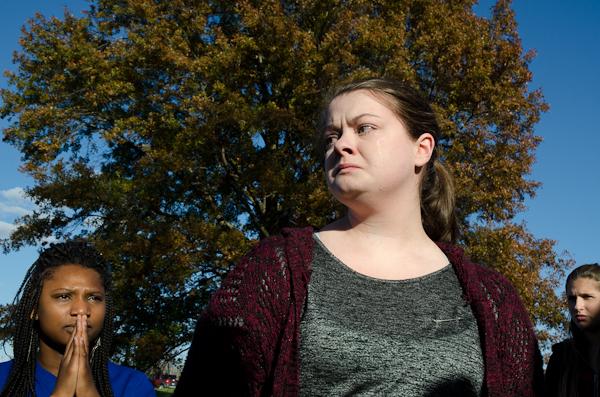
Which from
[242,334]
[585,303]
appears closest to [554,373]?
[585,303]

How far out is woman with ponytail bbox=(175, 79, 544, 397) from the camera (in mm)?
2062

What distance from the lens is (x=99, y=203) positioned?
50.3 ft

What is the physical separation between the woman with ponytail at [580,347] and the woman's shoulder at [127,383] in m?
2.20

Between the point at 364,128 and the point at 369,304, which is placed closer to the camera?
the point at 369,304

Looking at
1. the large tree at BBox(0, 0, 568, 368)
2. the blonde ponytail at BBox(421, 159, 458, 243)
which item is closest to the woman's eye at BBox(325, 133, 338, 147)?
the blonde ponytail at BBox(421, 159, 458, 243)

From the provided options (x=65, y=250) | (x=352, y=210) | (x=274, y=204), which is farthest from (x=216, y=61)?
(x=352, y=210)

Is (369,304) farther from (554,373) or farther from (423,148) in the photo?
(554,373)

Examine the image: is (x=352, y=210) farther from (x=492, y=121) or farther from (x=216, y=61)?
(x=492, y=121)

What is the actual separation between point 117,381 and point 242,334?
1.71 m

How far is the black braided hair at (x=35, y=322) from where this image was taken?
3.42 metres

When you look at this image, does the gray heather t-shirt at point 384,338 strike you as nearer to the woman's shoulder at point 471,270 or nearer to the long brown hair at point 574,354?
the woman's shoulder at point 471,270

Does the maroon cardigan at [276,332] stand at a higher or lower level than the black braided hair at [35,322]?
lower

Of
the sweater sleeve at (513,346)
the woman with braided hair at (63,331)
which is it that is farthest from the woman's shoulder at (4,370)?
the sweater sleeve at (513,346)

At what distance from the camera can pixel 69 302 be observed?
356cm
